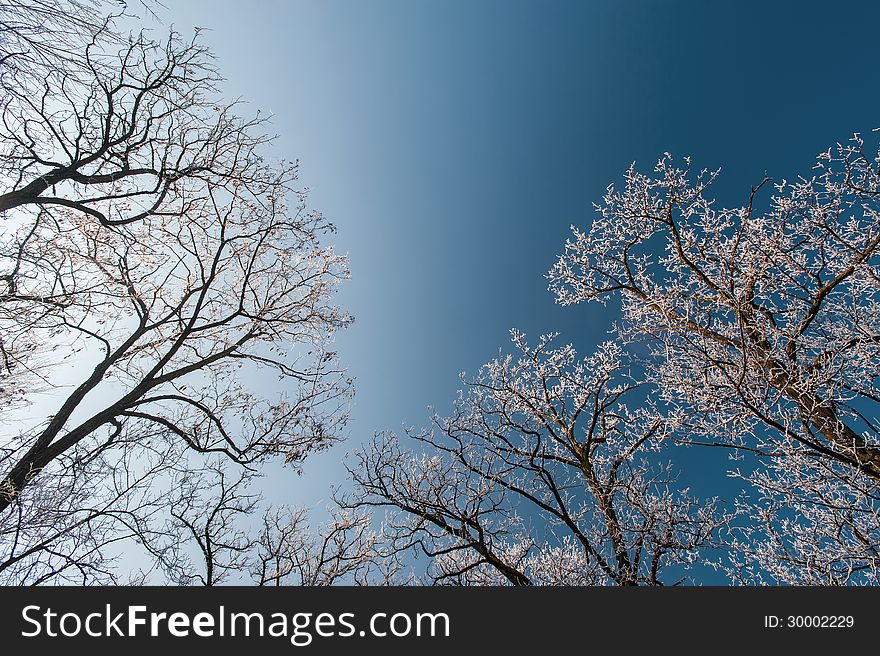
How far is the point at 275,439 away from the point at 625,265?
7.70 metres

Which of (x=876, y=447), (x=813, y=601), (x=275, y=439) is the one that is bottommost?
(x=813, y=601)

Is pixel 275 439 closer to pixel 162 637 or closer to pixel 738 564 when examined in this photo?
pixel 162 637

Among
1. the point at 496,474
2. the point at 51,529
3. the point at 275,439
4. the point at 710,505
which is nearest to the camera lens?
the point at 51,529

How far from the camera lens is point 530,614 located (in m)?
4.67

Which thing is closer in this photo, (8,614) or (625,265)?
(8,614)

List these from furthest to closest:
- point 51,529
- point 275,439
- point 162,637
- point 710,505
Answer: point 710,505 → point 275,439 → point 51,529 → point 162,637

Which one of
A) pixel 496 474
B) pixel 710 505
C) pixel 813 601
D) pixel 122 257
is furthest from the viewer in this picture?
pixel 496 474

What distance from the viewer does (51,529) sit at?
5.70 metres

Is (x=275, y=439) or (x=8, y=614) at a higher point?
(x=275, y=439)

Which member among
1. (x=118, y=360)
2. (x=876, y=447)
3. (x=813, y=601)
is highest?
(x=118, y=360)

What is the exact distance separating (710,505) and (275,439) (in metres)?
8.91

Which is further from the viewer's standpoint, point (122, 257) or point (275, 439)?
point (275, 439)

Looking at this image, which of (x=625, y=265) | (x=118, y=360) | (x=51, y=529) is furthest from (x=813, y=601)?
(x=118, y=360)

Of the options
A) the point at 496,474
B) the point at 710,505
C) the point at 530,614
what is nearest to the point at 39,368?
the point at 530,614
